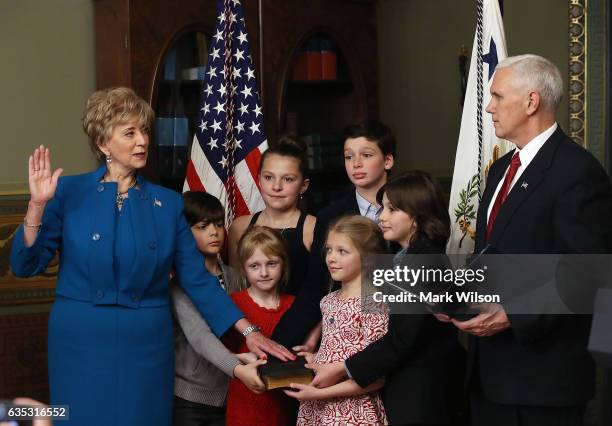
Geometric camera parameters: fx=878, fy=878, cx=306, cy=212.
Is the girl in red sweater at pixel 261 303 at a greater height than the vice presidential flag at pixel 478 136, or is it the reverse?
the vice presidential flag at pixel 478 136

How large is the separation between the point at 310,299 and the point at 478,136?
114cm

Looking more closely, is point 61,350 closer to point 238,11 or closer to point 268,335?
point 268,335

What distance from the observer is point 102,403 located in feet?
8.84

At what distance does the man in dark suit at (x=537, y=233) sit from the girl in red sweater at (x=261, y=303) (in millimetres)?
792

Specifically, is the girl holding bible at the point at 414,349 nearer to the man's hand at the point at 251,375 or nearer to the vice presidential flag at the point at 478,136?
the man's hand at the point at 251,375

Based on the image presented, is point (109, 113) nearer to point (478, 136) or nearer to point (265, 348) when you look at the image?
point (265, 348)

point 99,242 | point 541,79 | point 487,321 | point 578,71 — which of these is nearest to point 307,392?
point 487,321

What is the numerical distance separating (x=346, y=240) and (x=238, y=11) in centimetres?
189

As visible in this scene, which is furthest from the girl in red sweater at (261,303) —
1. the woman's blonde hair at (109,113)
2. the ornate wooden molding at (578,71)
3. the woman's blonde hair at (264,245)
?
the ornate wooden molding at (578,71)

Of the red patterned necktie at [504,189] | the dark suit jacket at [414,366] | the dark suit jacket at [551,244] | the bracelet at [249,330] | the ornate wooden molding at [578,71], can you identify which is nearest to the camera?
the dark suit jacket at [551,244]

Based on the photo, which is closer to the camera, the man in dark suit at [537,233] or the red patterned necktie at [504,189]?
the man in dark suit at [537,233]

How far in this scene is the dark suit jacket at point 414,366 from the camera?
2.72m

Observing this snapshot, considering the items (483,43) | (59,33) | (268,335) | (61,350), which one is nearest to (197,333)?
(268,335)

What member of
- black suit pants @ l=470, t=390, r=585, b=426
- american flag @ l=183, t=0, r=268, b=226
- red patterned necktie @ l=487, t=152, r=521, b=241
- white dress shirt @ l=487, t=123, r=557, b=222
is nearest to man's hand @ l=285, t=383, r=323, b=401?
black suit pants @ l=470, t=390, r=585, b=426
